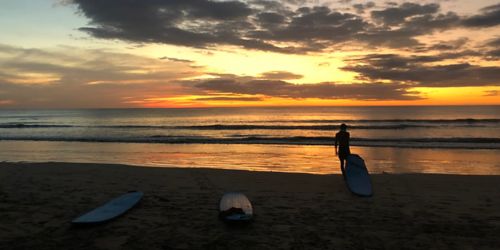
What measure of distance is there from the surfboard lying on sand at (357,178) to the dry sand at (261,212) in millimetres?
287

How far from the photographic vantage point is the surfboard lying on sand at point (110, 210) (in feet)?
20.6

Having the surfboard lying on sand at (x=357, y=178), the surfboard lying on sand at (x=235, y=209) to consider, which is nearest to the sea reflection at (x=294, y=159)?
the surfboard lying on sand at (x=357, y=178)

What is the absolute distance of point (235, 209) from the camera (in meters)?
6.61

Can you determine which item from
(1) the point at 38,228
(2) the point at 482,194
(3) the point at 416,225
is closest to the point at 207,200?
(1) the point at 38,228

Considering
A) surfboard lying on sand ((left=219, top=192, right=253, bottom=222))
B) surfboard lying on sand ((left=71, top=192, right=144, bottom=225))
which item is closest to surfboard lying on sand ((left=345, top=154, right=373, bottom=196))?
surfboard lying on sand ((left=219, top=192, right=253, bottom=222))

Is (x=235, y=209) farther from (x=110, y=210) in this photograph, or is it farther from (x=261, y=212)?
(x=110, y=210)

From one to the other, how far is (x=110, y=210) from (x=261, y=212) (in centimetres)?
272

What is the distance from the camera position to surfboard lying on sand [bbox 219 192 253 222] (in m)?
6.31

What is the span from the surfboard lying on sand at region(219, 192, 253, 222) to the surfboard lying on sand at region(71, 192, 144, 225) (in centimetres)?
176

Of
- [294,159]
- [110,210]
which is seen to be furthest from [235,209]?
[294,159]

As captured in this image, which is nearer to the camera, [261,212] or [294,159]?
[261,212]

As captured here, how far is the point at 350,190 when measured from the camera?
358 inches

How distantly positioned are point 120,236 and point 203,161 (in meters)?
11.0

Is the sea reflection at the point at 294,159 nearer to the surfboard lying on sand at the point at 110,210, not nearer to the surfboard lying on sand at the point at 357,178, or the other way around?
the surfboard lying on sand at the point at 357,178
